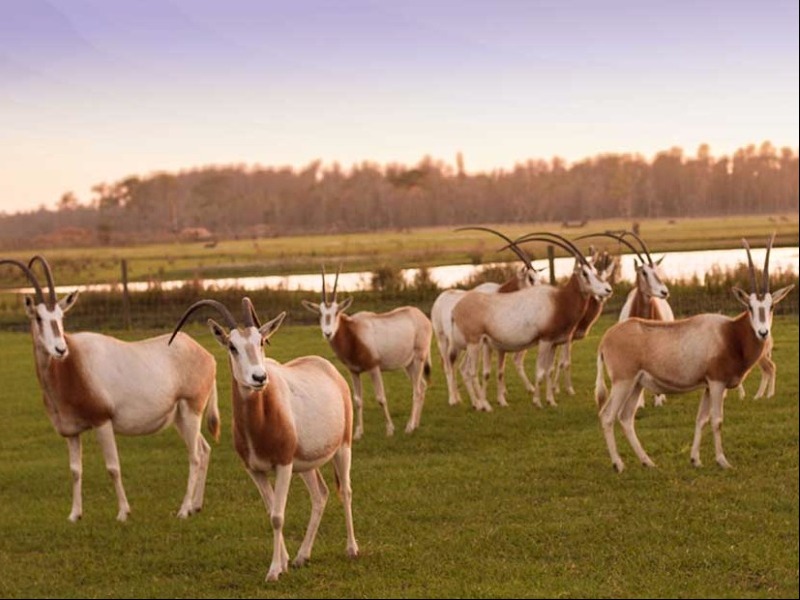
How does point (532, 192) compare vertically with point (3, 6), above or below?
below

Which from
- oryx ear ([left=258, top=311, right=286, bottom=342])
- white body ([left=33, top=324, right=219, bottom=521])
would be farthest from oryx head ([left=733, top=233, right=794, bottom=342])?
white body ([left=33, top=324, right=219, bottom=521])

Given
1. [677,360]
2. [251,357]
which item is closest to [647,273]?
[251,357]

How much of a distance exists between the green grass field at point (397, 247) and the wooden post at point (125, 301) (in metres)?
0.06

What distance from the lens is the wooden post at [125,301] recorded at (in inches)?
155

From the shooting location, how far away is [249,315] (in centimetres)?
270

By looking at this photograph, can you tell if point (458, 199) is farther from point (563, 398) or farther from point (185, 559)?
point (563, 398)

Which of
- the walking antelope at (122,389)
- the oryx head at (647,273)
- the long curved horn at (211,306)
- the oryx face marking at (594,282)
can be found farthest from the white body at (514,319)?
the long curved horn at (211,306)

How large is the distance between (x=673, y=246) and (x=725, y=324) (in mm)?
8395

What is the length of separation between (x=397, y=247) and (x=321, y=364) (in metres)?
1.64

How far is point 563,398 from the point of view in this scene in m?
24.5

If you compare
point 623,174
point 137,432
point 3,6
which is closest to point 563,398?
point 137,432

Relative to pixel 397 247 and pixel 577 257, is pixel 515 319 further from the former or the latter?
pixel 577 257

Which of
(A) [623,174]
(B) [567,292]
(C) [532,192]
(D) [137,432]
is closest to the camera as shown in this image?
(C) [532,192]

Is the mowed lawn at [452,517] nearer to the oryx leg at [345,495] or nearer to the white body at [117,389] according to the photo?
the white body at [117,389]
